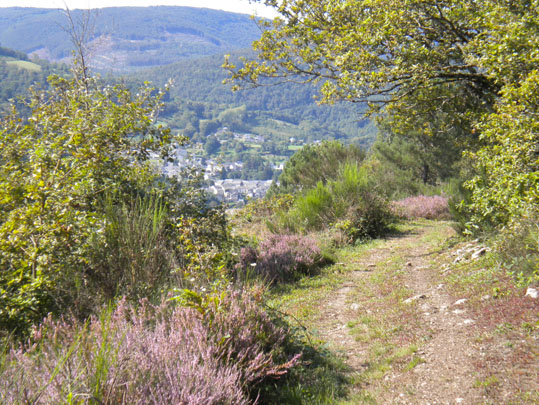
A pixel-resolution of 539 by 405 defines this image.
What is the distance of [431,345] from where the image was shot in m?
3.76

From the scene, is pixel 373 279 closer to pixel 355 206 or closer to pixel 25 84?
pixel 355 206

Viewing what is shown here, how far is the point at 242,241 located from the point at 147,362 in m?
4.35

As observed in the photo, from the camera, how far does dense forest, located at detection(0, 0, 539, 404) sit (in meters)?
2.63

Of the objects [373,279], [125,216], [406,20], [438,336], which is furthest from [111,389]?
[406,20]

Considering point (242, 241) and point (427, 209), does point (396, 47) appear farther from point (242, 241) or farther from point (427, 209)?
point (427, 209)

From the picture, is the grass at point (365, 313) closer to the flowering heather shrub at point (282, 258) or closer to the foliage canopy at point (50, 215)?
the flowering heather shrub at point (282, 258)

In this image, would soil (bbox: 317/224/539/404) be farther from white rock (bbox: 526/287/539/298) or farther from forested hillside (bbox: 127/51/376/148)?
forested hillside (bbox: 127/51/376/148)

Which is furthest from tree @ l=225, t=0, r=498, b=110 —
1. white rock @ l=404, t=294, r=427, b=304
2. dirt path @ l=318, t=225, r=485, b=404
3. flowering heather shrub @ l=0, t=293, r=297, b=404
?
flowering heather shrub @ l=0, t=293, r=297, b=404

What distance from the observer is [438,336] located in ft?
13.0

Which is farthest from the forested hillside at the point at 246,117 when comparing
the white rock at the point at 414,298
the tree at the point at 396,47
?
the white rock at the point at 414,298

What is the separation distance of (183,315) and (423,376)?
2035 millimetres

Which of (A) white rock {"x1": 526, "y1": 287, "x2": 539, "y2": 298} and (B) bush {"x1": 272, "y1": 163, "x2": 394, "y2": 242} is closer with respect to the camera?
(A) white rock {"x1": 526, "y1": 287, "x2": 539, "y2": 298}

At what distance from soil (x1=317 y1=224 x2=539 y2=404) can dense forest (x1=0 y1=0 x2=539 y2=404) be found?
104mm

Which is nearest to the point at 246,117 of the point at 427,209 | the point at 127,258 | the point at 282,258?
the point at 427,209
